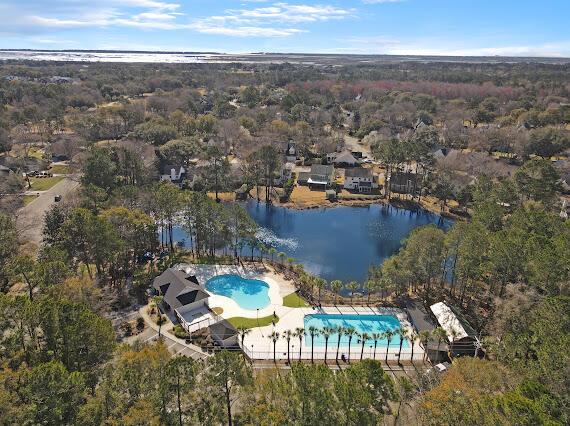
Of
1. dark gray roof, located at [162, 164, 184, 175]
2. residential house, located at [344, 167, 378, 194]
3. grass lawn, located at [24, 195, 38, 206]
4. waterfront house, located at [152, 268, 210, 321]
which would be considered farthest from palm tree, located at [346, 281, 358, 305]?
grass lawn, located at [24, 195, 38, 206]

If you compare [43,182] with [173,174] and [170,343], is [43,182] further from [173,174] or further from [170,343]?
→ [170,343]

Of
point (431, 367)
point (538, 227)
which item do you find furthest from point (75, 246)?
point (538, 227)

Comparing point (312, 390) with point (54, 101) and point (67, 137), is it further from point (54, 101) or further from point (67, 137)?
point (54, 101)

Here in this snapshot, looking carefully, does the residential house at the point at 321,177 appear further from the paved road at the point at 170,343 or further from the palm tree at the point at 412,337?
the paved road at the point at 170,343

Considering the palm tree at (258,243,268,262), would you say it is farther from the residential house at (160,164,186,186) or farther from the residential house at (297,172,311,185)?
the residential house at (297,172,311,185)

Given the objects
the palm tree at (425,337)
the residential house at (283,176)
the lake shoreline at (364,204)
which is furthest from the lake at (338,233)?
the palm tree at (425,337)
